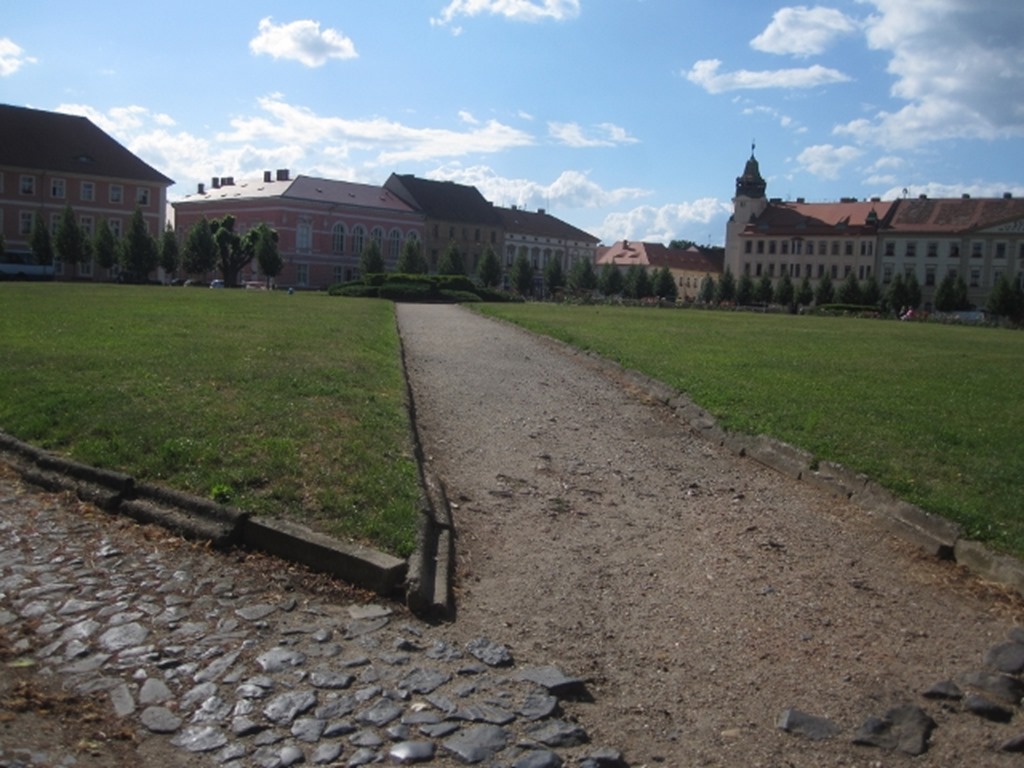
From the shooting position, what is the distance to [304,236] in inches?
4053

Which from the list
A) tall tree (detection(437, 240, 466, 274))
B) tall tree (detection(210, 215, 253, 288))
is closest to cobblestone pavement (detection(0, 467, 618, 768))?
tall tree (detection(210, 215, 253, 288))

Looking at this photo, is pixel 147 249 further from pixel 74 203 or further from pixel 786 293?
pixel 786 293

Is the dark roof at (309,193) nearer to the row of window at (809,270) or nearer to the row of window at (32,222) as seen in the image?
the row of window at (32,222)

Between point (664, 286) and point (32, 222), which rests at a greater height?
point (32, 222)

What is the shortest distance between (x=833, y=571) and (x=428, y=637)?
3.10 metres

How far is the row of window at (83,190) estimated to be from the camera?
8694 cm

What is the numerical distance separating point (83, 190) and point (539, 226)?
67.6 m

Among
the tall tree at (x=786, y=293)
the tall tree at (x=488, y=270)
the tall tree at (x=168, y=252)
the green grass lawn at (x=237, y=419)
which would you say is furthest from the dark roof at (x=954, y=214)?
the green grass lawn at (x=237, y=419)

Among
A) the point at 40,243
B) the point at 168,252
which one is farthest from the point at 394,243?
the point at 40,243

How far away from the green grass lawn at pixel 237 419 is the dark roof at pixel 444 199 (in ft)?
349

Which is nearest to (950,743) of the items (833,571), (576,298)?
(833,571)

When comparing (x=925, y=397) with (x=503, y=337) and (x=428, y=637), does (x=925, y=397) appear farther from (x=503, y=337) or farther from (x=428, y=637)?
(x=503, y=337)

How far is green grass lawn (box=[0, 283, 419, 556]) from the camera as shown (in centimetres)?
738

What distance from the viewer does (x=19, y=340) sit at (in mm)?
16375
